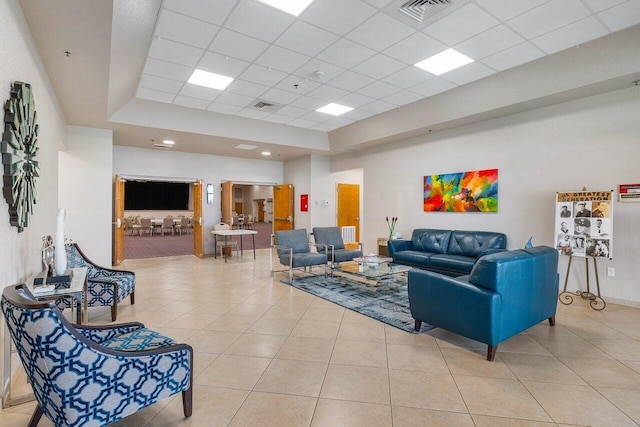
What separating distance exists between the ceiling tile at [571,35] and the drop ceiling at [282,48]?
18 mm

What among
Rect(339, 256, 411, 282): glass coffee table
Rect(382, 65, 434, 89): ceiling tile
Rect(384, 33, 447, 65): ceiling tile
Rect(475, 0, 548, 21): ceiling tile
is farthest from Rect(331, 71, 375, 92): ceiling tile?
Rect(339, 256, 411, 282): glass coffee table

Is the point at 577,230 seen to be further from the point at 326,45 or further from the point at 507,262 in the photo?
the point at 326,45

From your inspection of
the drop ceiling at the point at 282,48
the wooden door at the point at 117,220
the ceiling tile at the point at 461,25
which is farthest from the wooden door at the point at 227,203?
the ceiling tile at the point at 461,25

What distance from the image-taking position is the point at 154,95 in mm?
5633

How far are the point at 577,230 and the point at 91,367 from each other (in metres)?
5.63

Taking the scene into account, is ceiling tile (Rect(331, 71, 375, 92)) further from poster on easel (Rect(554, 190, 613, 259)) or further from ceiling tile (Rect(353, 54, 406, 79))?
poster on easel (Rect(554, 190, 613, 259))

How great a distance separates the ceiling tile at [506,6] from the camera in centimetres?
314

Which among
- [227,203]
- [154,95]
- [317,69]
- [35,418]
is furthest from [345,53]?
[227,203]

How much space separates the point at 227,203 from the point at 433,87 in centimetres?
620

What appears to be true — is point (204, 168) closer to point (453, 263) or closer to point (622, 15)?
point (453, 263)

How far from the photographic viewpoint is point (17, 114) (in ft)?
7.58

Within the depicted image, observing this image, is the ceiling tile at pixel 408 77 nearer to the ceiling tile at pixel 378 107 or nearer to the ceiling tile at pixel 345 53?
the ceiling tile at pixel 345 53

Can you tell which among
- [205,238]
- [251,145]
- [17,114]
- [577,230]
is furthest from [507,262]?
[205,238]

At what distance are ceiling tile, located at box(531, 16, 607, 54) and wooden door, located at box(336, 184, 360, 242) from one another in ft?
21.3
